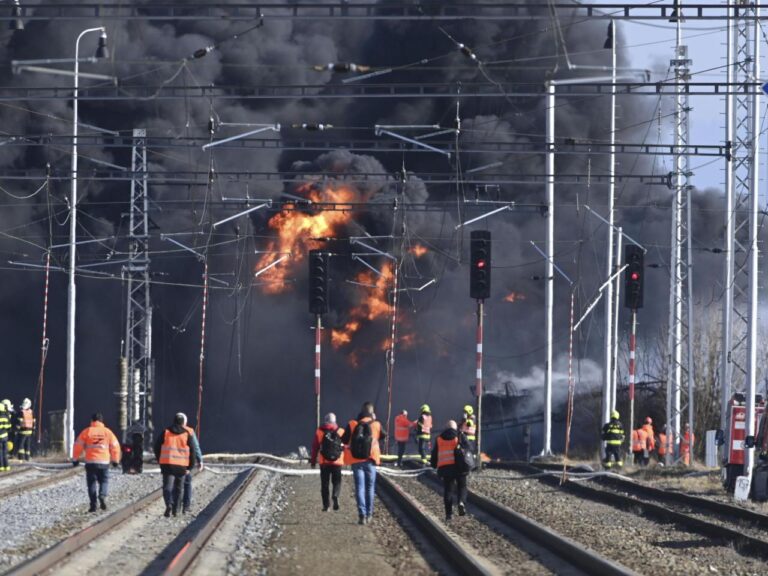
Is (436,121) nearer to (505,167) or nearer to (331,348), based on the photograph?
(505,167)

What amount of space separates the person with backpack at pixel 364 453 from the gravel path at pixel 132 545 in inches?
114

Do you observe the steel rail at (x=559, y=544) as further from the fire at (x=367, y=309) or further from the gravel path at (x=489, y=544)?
the fire at (x=367, y=309)

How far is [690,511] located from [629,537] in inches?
235

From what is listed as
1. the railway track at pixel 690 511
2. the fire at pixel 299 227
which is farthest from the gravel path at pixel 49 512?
the fire at pixel 299 227

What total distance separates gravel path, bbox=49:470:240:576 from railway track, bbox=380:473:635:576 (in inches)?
151

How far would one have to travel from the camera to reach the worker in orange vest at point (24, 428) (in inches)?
1577

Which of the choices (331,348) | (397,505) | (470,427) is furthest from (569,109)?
(397,505)

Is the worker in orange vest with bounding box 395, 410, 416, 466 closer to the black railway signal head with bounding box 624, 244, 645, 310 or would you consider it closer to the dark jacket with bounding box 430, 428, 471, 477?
the black railway signal head with bounding box 624, 244, 645, 310

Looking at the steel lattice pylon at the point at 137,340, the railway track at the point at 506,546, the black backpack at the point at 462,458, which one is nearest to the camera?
the railway track at the point at 506,546

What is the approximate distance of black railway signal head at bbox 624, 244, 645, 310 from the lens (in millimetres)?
40156

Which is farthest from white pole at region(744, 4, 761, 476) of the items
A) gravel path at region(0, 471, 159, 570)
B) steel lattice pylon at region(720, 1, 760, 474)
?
gravel path at region(0, 471, 159, 570)

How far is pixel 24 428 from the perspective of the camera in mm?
40500

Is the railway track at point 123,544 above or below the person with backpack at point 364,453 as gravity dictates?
below

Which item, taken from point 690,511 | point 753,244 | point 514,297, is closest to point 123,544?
point 690,511
